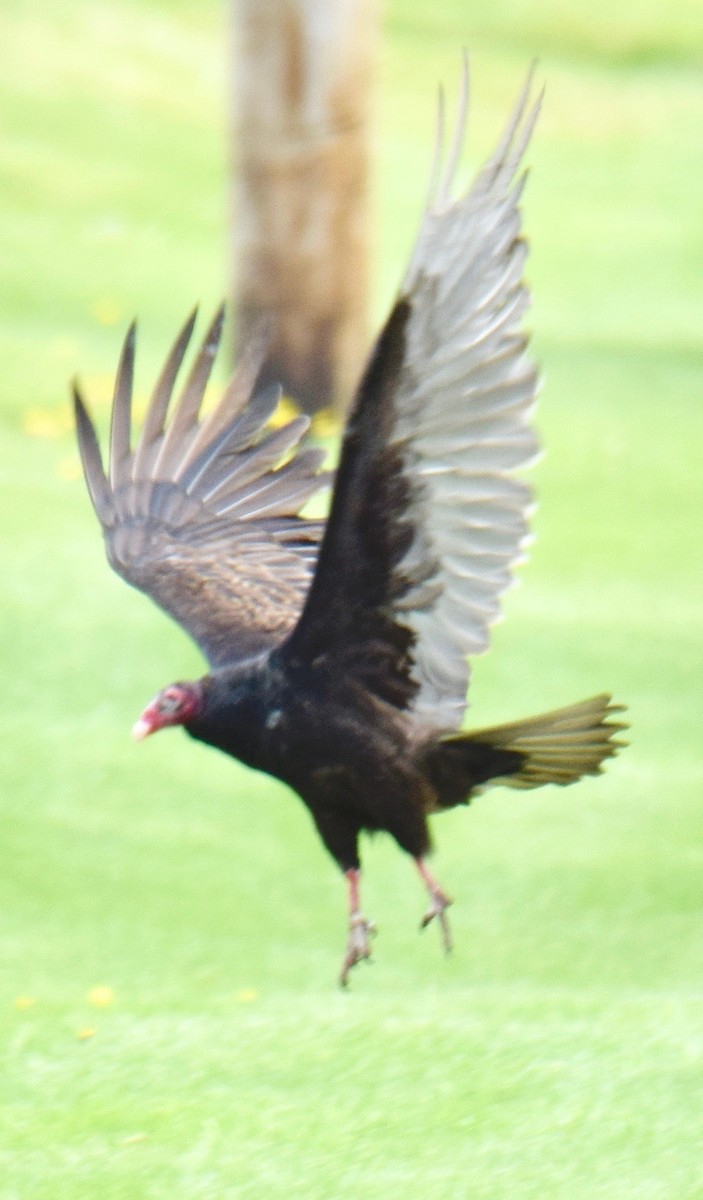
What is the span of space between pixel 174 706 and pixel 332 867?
284cm

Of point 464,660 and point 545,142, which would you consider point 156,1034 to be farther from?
point 545,142

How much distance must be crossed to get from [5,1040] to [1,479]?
478cm

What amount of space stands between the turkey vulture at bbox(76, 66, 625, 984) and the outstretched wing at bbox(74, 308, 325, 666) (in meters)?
0.02

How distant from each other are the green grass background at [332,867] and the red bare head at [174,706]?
3.33 feet

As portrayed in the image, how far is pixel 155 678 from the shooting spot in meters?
7.95

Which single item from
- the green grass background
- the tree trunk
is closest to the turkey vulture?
the green grass background

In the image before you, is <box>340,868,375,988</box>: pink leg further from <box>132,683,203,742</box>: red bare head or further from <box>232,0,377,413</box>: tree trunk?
<box>232,0,377,413</box>: tree trunk

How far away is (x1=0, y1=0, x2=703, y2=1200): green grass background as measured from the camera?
472cm

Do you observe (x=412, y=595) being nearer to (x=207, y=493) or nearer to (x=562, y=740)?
(x=562, y=740)

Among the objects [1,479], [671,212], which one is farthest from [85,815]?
[671,212]

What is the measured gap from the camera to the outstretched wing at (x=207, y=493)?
5090mm

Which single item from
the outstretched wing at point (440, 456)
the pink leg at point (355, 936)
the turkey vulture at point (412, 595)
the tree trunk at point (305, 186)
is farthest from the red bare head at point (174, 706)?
the tree trunk at point (305, 186)

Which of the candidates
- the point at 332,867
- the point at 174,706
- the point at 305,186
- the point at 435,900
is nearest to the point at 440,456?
the point at 174,706

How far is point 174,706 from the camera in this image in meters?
4.25
